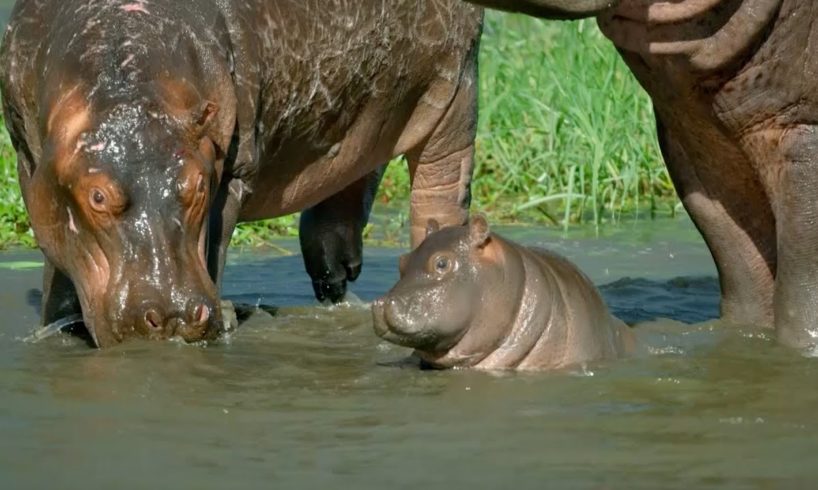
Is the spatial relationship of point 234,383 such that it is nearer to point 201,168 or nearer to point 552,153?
point 201,168

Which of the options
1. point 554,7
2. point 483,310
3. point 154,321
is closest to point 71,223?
point 154,321

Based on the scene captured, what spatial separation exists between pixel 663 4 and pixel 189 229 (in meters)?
1.68

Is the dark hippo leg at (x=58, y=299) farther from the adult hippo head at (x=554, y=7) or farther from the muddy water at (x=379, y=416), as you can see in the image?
the adult hippo head at (x=554, y=7)

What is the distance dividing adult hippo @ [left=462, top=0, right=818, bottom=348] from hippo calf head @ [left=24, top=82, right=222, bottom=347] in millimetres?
1451

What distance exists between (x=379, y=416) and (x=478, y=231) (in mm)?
901

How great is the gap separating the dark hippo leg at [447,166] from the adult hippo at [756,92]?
1.29m

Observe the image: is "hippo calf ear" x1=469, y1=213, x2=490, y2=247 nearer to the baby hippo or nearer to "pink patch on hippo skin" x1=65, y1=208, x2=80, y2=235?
the baby hippo

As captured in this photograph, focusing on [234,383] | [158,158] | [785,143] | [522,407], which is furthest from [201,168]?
[785,143]

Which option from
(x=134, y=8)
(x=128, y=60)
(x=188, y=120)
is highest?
Answer: (x=134, y=8)

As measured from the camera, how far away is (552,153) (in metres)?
10.1

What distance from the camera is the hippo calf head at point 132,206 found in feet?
18.8

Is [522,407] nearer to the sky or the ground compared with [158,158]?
nearer to the ground

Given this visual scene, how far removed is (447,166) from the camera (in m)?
7.78

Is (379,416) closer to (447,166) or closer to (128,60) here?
(128,60)
